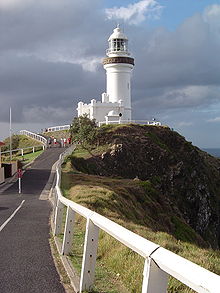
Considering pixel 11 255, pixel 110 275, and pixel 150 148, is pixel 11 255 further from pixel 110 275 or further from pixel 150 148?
pixel 150 148

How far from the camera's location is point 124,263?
734cm

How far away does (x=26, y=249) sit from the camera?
9.38m

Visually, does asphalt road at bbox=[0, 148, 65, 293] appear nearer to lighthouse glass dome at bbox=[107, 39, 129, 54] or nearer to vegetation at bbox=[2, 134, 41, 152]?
vegetation at bbox=[2, 134, 41, 152]

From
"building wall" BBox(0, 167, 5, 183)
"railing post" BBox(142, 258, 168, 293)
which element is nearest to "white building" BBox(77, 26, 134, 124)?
"building wall" BBox(0, 167, 5, 183)

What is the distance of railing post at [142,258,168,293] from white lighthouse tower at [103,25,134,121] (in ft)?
190

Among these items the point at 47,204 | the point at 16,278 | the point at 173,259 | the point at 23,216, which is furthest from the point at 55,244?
the point at 47,204

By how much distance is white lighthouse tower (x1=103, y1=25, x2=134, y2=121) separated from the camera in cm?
6225

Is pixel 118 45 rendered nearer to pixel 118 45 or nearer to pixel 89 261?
pixel 118 45

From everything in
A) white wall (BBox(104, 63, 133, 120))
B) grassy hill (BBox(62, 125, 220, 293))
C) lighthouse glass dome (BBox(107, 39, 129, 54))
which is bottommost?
grassy hill (BBox(62, 125, 220, 293))

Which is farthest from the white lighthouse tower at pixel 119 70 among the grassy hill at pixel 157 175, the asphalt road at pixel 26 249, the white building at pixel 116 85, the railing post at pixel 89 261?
the railing post at pixel 89 261

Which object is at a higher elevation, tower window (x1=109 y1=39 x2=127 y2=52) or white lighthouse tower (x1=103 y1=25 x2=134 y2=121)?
tower window (x1=109 y1=39 x2=127 y2=52)

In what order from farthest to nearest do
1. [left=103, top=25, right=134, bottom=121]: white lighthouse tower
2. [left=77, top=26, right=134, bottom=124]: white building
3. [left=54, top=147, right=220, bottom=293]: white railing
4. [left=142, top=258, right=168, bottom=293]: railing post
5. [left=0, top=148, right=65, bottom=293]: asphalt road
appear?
1. [left=103, top=25, right=134, bottom=121]: white lighthouse tower
2. [left=77, top=26, right=134, bottom=124]: white building
3. [left=0, top=148, right=65, bottom=293]: asphalt road
4. [left=142, top=258, right=168, bottom=293]: railing post
5. [left=54, top=147, right=220, bottom=293]: white railing

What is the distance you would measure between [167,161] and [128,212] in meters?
28.5

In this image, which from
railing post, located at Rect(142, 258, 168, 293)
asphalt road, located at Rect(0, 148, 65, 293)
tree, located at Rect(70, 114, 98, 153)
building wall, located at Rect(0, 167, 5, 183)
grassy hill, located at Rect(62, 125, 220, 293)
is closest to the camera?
railing post, located at Rect(142, 258, 168, 293)
